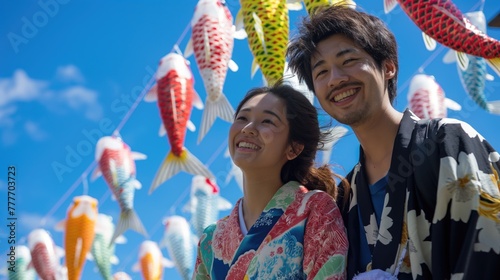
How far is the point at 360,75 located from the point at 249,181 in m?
0.55

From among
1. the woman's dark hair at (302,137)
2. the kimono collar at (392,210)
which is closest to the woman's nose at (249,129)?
the woman's dark hair at (302,137)

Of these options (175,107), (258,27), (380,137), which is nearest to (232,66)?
(175,107)

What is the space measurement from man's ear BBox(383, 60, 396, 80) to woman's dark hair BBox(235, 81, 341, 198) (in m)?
0.34

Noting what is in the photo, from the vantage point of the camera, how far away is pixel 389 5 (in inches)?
151

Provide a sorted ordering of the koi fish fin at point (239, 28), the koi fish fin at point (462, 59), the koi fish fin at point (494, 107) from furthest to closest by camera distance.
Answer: the koi fish fin at point (239, 28)
the koi fish fin at point (494, 107)
the koi fish fin at point (462, 59)

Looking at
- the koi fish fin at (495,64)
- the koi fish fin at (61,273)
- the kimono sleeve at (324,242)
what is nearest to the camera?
the kimono sleeve at (324,242)

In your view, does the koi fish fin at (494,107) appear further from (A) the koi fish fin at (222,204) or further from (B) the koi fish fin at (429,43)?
(A) the koi fish fin at (222,204)

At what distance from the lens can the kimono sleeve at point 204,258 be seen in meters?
1.99

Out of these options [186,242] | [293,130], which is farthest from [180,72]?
[293,130]

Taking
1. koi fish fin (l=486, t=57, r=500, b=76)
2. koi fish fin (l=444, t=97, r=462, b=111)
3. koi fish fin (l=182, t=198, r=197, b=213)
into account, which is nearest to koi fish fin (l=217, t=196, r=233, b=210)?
koi fish fin (l=182, t=198, r=197, b=213)

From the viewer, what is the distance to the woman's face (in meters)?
1.85

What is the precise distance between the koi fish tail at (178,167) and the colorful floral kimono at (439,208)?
2746mm

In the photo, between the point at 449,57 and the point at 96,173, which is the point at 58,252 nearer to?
the point at 96,173

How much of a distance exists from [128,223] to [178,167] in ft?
2.69
